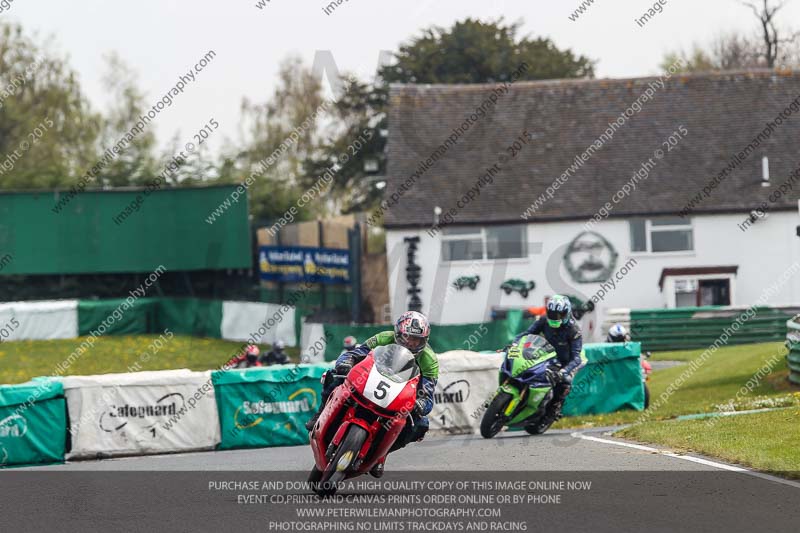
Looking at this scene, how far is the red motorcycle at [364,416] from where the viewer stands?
9812 millimetres

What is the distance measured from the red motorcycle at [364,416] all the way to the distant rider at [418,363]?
158 millimetres

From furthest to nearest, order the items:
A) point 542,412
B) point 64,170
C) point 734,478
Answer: point 64,170, point 542,412, point 734,478

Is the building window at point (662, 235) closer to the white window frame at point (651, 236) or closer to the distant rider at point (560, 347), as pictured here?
the white window frame at point (651, 236)

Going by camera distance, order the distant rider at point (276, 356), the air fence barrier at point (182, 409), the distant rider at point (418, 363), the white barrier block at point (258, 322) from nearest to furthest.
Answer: the distant rider at point (418, 363) < the air fence barrier at point (182, 409) < the distant rider at point (276, 356) < the white barrier block at point (258, 322)

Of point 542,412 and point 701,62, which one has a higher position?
point 701,62

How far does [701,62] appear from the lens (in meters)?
70.6

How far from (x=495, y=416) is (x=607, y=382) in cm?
503

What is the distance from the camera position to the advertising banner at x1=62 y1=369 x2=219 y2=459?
16953 millimetres

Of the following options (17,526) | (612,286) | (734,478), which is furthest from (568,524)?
(612,286)

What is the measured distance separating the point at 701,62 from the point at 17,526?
66.0 meters

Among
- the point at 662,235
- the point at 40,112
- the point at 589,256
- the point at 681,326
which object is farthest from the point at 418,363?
the point at 40,112

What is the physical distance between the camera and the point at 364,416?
9.94 m

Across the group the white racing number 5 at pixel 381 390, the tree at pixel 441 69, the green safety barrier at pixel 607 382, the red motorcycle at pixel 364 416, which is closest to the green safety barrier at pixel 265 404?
the green safety barrier at pixel 607 382

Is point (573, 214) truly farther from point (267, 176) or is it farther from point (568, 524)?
point (568, 524)
